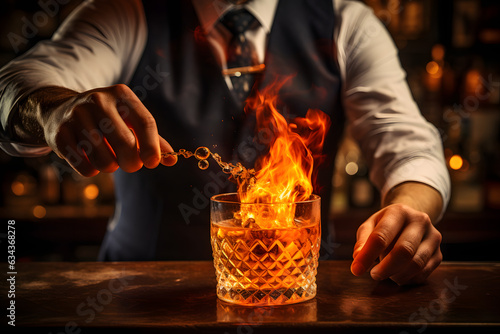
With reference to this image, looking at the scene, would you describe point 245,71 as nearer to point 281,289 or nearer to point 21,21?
point 281,289

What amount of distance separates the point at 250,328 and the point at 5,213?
287 centimetres

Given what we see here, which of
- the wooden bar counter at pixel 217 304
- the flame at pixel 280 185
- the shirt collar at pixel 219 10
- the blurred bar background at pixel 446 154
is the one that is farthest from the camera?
the blurred bar background at pixel 446 154

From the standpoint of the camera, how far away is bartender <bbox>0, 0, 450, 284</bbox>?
6.32 feet

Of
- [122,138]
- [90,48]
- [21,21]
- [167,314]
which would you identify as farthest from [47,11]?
[167,314]

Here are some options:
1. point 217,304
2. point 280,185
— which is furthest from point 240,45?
point 217,304

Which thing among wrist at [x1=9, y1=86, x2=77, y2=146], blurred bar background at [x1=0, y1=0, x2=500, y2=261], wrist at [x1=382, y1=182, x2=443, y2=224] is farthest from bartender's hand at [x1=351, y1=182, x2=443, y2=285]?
blurred bar background at [x1=0, y1=0, x2=500, y2=261]

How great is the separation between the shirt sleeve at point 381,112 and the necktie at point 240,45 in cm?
36

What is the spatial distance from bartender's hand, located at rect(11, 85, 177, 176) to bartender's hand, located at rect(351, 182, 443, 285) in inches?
20.5

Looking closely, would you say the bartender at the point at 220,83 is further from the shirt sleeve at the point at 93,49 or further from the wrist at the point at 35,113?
the wrist at the point at 35,113

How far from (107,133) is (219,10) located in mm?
1144

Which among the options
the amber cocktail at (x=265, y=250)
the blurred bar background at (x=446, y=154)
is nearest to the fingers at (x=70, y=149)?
the amber cocktail at (x=265, y=250)

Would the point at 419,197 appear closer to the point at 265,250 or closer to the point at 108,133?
the point at 265,250

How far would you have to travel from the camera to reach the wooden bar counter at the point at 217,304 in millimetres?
962

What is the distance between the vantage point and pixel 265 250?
1.09m
